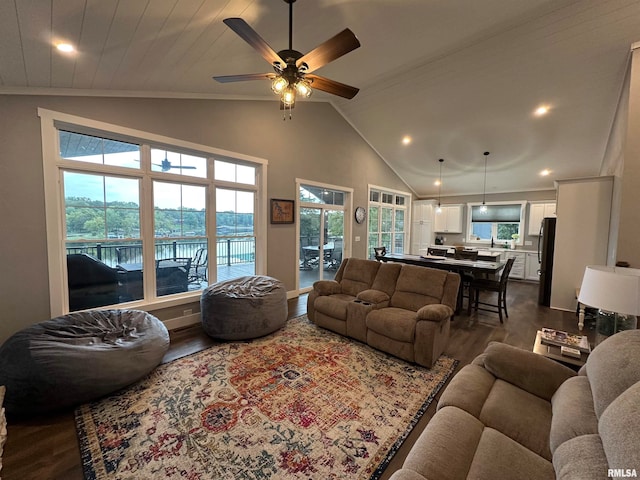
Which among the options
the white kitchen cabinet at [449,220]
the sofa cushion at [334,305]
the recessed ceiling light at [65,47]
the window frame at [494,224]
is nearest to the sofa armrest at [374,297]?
the sofa cushion at [334,305]

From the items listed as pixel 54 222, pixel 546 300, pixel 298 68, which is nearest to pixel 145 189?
pixel 54 222

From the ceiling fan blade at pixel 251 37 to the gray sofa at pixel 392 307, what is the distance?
2.62 m

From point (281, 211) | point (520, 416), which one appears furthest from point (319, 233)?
point (520, 416)

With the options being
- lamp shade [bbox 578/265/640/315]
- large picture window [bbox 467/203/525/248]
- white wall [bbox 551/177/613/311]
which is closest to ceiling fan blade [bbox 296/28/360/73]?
lamp shade [bbox 578/265/640/315]

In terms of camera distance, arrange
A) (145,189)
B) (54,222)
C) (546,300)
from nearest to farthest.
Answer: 1. (54,222)
2. (145,189)
3. (546,300)

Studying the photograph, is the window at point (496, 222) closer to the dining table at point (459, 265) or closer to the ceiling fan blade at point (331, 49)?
the dining table at point (459, 265)

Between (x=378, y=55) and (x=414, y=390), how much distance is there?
4.01m

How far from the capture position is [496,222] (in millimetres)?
7836

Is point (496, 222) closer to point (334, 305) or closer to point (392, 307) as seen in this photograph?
point (392, 307)

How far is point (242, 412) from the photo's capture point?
2051 millimetres

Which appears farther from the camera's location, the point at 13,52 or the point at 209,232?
the point at 209,232

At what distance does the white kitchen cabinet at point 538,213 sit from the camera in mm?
6777

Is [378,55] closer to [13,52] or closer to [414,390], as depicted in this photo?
[13,52]

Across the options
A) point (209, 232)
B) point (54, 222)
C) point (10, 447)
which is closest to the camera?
point (10, 447)
